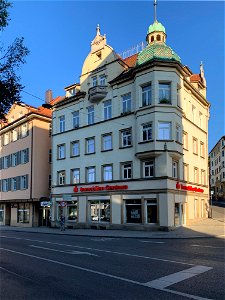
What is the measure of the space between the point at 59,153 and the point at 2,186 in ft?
46.0

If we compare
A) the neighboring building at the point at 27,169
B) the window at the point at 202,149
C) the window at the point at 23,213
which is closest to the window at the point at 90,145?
the neighboring building at the point at 27,169

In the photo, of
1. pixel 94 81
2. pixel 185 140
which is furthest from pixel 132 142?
pixel 94 81

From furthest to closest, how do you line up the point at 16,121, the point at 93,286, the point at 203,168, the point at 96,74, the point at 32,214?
the point at 16,121 → the point at 32,214 → the point at 203,168 → the point at 96,74 → the point at 93,286

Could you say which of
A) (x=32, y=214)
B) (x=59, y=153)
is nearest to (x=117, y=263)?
(x=59, y=153)

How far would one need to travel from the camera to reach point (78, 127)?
37219mm

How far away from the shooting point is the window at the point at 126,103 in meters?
32.4

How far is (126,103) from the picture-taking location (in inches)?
1289

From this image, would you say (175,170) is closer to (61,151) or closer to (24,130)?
(61,151)

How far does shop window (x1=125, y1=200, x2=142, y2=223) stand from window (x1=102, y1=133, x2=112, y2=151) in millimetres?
5872

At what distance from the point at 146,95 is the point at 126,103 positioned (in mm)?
2837

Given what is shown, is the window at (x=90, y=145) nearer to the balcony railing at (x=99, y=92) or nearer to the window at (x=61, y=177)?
the balcony railing at (x=99, y=92)

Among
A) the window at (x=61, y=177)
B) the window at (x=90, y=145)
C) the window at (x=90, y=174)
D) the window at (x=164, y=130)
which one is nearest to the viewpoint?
the window at (x=164, y=130)

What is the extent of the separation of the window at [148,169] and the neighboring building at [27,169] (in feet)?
47.3

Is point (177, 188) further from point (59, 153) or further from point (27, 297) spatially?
point (27, 297)
